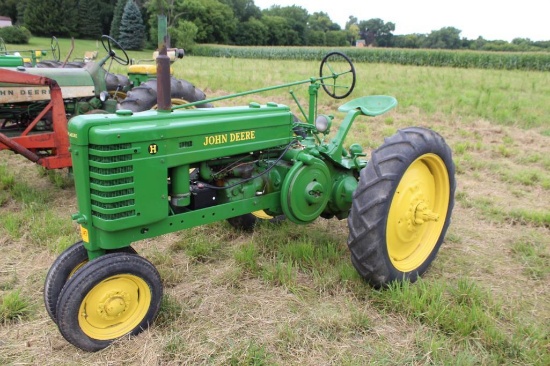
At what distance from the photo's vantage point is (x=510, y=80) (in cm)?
1288

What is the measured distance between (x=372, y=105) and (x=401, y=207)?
1.03 metres

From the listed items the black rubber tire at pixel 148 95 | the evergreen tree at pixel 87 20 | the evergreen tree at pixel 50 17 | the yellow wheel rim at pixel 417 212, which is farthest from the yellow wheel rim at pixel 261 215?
the evergreen tree at pixel 87 20

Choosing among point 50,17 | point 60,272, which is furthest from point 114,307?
point 50,17

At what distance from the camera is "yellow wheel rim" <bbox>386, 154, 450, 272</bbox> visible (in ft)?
10.2

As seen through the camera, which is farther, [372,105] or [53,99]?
[53,99]

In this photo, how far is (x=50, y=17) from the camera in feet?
151

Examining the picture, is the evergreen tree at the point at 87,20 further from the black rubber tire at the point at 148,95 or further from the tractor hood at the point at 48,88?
the black rubber tire at the point at 148,95

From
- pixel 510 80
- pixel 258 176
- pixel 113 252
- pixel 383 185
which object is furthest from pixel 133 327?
pixel 510 80

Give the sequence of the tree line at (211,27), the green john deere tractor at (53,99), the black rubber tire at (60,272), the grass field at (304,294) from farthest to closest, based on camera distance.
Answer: the tree line at (211,27) → the green john deere tractor at (53,99) → the black rubber tire at (60,272) → the grass field at (304,294)

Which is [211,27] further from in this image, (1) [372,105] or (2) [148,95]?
(1) [372,105]

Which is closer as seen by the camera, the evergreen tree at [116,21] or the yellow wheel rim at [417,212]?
the yellow wheel rim at [417,212]

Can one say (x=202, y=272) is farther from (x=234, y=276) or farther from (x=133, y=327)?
(x=133, y=327)

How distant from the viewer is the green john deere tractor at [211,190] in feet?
8.00

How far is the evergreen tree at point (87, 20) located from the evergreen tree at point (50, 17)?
862 mm
